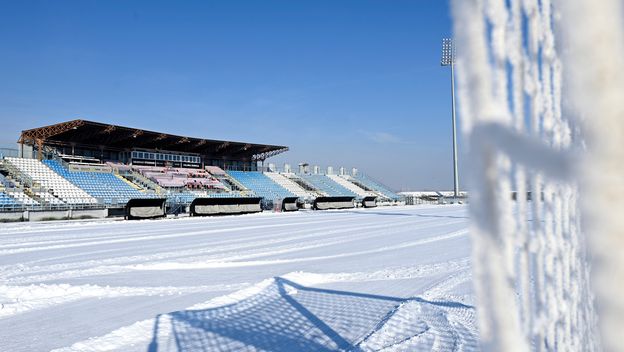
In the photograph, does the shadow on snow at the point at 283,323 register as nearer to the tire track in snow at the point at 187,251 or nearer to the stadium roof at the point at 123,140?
the tire track in snow at the point at 187,251

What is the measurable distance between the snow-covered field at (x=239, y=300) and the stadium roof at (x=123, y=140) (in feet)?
81.7

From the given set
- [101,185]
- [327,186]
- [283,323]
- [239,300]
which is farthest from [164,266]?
[327,186]

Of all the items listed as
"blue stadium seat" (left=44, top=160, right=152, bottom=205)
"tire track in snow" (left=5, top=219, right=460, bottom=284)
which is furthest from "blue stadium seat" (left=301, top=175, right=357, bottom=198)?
"tire track in snow" (left=5, top=219, right=460, bottom=284)

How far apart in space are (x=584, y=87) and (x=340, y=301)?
13.8 ft

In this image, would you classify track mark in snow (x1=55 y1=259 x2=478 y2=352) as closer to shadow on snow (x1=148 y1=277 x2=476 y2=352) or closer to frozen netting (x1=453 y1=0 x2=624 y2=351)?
shadow on snow (x1=148 y1=277 x2=476 y2=352)

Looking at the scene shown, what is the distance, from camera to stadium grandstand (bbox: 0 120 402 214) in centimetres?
2478

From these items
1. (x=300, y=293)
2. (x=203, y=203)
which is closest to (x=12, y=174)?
(x=203, y=203)

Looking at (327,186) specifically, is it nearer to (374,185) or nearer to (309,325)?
(374,185)

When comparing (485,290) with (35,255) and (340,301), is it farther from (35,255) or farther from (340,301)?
(35,255)

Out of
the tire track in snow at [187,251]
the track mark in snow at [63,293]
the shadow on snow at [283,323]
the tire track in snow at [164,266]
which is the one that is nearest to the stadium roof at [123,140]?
the tire track in snow at [187,251]

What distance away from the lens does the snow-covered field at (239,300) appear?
329cm

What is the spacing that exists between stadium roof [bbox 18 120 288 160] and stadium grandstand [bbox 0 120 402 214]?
0.06 meters

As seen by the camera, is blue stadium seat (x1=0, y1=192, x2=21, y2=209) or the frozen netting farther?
blue stadium seat (x1=0, y1=192, x2=21, y2=209)

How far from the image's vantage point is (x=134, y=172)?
33000 millimetres
